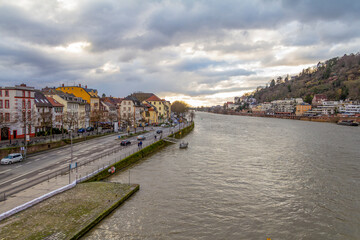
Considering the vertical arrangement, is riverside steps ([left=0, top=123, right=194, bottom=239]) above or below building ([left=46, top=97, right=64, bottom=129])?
below

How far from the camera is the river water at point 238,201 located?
53.9ft

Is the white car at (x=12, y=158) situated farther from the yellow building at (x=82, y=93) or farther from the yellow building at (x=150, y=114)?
the yellow building at (x=150, y=114)

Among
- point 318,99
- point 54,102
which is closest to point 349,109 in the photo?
point 318,99

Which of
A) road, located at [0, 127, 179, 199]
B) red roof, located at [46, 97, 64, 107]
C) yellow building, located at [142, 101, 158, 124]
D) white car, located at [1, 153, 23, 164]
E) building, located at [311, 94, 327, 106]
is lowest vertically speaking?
road, located at [0, 127, 179, 199]

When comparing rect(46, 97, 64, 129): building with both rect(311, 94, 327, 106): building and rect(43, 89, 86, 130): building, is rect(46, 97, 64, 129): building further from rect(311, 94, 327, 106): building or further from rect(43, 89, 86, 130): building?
rect(311, 94, 327, 106): building

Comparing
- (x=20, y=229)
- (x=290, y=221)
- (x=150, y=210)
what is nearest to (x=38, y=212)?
(x=20, y=229)

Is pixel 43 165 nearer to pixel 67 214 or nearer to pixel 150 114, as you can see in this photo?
pixel 67 214

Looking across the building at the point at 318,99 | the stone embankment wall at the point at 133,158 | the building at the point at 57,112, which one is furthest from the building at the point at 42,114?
the building at the point at 318,99

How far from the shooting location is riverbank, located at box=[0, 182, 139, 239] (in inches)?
535

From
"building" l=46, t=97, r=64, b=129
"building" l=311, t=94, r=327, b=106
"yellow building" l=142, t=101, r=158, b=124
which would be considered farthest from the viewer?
"building" l=311, t=94, r=327, b=106

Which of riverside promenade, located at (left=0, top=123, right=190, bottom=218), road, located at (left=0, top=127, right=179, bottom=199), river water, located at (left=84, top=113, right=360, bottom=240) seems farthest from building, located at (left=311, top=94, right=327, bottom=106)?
riverside promenade, located at (left=0, top=123, right=190, bottom=218)

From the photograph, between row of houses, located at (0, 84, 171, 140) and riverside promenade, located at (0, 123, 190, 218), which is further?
row of houses, located at (0, 84, 171, 140)

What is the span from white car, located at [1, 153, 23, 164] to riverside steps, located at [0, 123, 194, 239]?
28.1ft

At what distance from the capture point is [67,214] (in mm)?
15820
